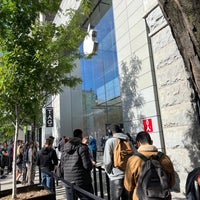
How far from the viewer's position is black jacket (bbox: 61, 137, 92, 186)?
410 cm

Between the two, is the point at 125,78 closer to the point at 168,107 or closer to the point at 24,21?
the point at 168,107

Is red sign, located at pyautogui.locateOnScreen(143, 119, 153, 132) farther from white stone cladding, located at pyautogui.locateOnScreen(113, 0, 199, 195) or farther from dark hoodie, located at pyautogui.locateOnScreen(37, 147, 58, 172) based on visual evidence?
dark hoodie, located at pyautogui.locateOnScreen(37, 147, 58, 172)

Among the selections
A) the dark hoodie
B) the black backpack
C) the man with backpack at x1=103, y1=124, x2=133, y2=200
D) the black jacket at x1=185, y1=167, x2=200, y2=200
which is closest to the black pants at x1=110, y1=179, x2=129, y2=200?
the man with backpack at x1=103, y1=124, x2=133, y2=200

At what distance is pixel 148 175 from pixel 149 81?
18.0 feet

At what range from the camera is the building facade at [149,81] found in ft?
16.9

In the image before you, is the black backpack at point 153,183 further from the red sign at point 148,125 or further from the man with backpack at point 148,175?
the red sign at point 148,125

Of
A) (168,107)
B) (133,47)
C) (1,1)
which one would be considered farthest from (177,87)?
(1,1)

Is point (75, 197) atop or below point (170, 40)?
below

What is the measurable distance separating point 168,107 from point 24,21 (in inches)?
160

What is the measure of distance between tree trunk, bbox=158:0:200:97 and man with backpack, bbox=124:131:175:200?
142 centimetres

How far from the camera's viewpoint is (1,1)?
4.63m

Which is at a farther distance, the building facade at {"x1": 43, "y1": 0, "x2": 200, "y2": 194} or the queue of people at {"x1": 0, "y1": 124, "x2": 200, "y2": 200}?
the building facade at {"x1": 43, "y1": 0, "x2": 200, "y2": 194}

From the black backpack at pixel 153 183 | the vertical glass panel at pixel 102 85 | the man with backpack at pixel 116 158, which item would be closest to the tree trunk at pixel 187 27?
the black backpack at pixel 153 183

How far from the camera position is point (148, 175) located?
234 cm
